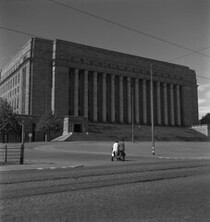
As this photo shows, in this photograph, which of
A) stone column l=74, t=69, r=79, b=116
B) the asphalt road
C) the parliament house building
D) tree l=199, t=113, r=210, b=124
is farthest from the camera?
tree l=199, t=113, r=210, b=124

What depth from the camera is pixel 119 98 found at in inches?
4200

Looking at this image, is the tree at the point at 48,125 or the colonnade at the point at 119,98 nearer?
the tree at the point at 48,125

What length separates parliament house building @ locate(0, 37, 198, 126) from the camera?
92.6m

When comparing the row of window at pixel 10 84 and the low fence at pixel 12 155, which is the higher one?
the row of window at pixel 10 84

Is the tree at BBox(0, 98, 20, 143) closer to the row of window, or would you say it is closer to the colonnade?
the colonnade

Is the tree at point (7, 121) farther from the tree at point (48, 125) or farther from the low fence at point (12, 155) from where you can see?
the low fence at point (12, 155)

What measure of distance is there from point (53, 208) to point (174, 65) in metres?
119

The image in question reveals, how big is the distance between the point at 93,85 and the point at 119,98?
35.4ft

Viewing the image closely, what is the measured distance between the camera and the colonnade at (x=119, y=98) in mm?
99062

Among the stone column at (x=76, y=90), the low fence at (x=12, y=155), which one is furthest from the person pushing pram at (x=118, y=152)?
the stone column at (x=76, y=90)

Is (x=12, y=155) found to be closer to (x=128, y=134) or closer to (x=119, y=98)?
(x=128, y=134)

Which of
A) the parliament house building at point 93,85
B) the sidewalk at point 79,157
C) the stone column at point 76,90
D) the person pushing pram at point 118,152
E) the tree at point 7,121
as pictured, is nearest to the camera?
the sidewalk at point 79,157

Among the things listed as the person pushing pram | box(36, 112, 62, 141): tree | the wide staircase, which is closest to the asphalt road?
the person pushing pram

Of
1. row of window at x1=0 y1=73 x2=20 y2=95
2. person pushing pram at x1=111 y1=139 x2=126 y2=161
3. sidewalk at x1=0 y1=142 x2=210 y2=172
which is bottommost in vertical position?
sidewalk at x1=0 y1=142 x2=210 y2=172
